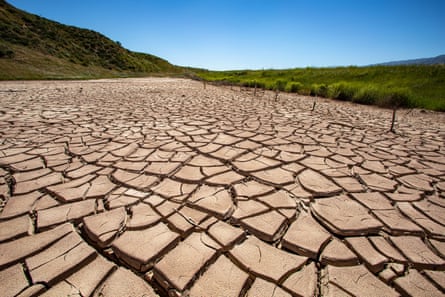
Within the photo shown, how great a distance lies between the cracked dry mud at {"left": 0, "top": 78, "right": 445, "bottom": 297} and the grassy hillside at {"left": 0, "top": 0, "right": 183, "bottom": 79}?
14.1 m

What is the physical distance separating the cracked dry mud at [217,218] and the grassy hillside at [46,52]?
46.2ft

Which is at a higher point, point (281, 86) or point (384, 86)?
point (384, 86)

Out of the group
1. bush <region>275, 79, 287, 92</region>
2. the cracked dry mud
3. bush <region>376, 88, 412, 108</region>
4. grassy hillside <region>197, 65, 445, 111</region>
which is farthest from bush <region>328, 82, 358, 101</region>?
the cracked dry mud


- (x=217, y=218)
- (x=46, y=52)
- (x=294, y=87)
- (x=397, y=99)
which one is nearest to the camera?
(x=217, y=218)

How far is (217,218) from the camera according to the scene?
4.83ft

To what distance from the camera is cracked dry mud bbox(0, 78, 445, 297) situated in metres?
1.06

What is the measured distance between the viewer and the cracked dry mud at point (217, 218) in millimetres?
1059

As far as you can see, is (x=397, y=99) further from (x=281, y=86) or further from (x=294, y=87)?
(x=281, y=86)

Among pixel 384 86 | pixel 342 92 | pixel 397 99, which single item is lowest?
pixel 397 99

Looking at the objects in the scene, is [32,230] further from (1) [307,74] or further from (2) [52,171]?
(1) [307,74]

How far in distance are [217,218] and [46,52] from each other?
2356cm

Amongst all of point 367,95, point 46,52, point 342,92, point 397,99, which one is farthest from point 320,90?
point 46,52

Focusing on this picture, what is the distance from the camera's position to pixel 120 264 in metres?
1.13

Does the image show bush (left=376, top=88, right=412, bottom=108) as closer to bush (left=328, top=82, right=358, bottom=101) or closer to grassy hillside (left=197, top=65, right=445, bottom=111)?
grassy hillside (left=197, top=65, right=445, bottom=111)
